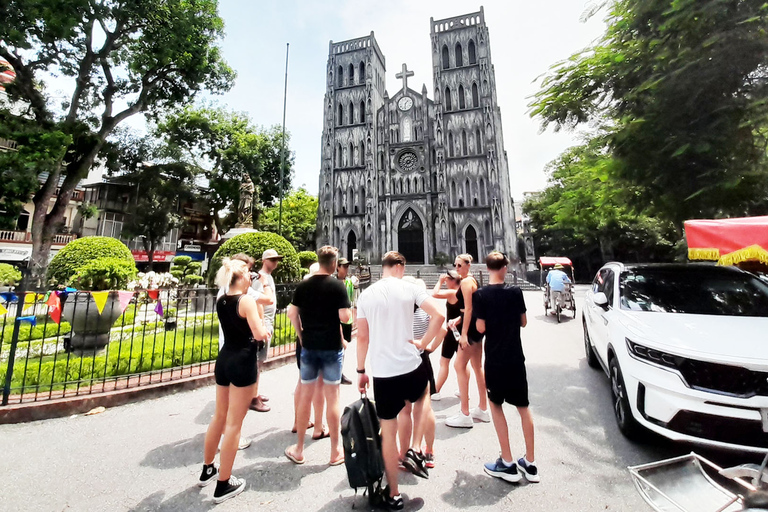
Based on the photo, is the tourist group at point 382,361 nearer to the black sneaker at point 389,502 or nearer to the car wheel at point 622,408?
the black sneaker at point 389,502

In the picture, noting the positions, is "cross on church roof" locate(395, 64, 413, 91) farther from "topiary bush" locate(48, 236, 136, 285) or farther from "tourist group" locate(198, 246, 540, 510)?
"tourist group" locate(198, 246, 540, 510)

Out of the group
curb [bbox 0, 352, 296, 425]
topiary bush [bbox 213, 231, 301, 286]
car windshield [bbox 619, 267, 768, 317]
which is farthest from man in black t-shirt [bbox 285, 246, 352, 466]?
topiary bush [bbox 213, 231, 301, 286]

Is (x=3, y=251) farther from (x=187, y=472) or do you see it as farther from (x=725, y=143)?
(x=725, y=143)

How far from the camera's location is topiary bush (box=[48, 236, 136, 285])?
7824mm

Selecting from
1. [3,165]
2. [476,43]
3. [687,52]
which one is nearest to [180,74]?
[3,165]

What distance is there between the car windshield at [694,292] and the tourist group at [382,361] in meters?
1.94

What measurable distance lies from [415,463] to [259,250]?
8063mm

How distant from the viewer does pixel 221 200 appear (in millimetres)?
28422

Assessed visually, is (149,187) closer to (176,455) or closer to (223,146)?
(223,146)

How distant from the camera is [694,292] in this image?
3.55 metres

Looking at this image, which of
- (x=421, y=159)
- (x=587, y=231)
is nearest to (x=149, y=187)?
(x=421, y=159)

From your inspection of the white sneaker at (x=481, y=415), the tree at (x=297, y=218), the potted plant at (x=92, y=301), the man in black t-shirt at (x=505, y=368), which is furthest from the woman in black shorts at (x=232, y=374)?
the tree at (x=297, y=218)

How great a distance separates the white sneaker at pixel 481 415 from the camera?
356 cm

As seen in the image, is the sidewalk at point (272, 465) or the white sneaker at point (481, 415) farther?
the white sneaker at point (481, 415)
